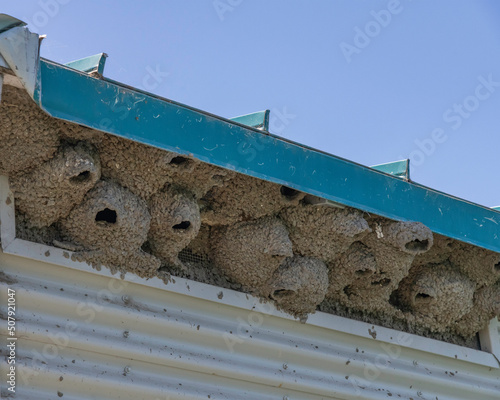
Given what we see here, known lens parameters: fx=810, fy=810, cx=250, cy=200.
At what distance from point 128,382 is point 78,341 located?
383 mm

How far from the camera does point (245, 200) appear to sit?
557cm

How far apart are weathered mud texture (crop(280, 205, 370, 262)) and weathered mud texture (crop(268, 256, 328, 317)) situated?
0.09 meters

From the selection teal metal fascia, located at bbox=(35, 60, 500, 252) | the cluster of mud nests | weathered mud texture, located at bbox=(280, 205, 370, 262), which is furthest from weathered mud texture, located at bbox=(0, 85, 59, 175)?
weathered mud texture, located at bbox=(280, 205, 370, 262)

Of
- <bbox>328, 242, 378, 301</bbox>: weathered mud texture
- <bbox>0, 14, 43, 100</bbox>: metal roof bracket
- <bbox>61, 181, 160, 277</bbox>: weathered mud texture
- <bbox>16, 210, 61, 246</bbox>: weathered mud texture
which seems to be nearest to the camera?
<bbox>0, 14, 43, 100</bbox>: metal roof bracket

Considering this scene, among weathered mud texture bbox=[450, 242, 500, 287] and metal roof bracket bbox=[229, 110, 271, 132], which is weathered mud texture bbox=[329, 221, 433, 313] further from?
metal roof bracket bbox=[229, 110, 271, 132]

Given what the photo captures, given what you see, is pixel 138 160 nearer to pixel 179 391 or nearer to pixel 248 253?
pixel 248 253

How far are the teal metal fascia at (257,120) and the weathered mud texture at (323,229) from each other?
31.1 inches

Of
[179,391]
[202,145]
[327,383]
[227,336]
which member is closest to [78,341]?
[179,391]

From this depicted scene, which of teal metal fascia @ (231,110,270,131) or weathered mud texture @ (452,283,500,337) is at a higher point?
teal metal fascia @ (231,110,270,131)

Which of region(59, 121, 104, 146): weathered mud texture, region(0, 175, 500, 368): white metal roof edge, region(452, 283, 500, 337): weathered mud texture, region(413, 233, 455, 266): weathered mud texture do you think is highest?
region(413, 233, 455, 266): weathered mud texture

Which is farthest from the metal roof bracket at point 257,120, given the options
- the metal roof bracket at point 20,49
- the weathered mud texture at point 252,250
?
the metal roof bracket at point 20,49

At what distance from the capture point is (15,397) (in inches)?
168

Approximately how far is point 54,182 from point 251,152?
122 cm

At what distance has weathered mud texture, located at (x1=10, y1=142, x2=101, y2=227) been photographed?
4.79 metres
